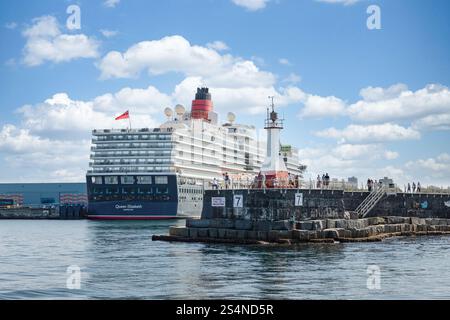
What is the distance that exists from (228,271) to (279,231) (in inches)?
696

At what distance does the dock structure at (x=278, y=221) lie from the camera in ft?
173

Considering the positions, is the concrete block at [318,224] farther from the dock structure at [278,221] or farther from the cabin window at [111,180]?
the cabin window at [111,180]

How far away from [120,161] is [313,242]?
74.1m

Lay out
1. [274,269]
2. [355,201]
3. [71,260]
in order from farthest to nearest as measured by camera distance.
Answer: [355,201] < [71,260] < [274,269]

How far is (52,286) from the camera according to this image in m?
31.4

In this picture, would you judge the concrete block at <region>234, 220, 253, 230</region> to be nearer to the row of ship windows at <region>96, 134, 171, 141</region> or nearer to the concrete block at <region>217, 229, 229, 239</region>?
the concrete block at <region>217, 229, 229, 239</region>

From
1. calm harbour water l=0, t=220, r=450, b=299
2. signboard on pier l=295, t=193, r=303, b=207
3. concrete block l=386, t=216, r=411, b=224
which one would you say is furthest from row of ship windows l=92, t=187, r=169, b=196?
signboard on pier l=295, t=193, r=303, b=207

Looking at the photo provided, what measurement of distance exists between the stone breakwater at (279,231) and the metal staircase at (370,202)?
3.04 metres

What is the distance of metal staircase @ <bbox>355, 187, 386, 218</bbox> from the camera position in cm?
6475

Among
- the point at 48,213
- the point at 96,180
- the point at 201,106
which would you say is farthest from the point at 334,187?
the point at 48,213

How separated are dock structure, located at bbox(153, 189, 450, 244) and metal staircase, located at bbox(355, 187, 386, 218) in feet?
6.18

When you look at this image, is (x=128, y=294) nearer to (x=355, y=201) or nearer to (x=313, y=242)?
(x=313, y=242)
